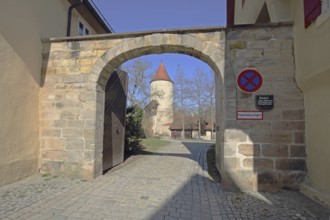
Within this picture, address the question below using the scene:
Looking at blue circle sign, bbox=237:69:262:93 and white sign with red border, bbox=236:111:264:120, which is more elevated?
blue circle sign, bbox=237:69:262:93

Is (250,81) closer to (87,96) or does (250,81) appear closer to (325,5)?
(325,5)

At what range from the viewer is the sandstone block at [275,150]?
489 cm

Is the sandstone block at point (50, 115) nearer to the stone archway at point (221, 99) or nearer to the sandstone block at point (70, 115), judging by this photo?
the stone archway at point (221, 99)

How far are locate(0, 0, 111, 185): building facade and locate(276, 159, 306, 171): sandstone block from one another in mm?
5082

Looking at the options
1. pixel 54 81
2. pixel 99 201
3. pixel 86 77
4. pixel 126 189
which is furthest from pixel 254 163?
pixel 54 81

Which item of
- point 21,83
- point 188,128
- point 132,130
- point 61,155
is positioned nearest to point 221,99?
point 61,155

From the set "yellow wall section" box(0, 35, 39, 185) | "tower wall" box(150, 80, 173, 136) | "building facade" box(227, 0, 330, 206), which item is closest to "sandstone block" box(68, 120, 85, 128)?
"yellow wall section" box(0, 35, 39, 185)

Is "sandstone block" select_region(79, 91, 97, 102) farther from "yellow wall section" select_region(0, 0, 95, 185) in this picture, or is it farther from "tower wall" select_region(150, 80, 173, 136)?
"tower wall" select_region(150, 80, 173, 136)

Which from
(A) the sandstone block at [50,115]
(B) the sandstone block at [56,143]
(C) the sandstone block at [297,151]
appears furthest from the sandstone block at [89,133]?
(C) the sandstone block at [297,151]

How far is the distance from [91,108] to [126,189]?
2.07 metres

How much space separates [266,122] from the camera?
4.99 meters

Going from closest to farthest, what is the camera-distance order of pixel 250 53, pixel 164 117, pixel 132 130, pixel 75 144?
pixel 250 53, pixel 75 144, pixel 132 130, pixel 164 117

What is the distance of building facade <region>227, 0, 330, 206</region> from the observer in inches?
153

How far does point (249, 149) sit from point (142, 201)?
7.71ft
